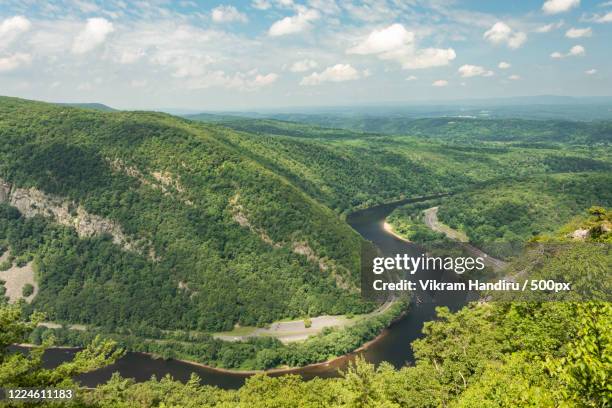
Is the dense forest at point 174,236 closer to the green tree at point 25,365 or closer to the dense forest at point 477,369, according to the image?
the dense forest at point 477,369

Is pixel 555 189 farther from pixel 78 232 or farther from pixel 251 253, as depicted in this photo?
pixel 78 232

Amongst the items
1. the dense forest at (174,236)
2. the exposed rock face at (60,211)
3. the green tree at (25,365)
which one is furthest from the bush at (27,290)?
the green tree at (25,365)

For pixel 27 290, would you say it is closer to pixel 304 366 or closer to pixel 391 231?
pixel 304 366

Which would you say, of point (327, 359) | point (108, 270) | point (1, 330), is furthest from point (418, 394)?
point (108, 270)

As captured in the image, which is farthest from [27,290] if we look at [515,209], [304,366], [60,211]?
[515,209]

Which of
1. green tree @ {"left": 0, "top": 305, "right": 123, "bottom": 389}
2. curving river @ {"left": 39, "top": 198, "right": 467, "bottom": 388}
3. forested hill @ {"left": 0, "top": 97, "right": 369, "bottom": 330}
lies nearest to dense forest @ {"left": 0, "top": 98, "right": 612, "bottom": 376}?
forested hill @ {"left": 0, "top": 97, "right": 369, "bottom": 330}
